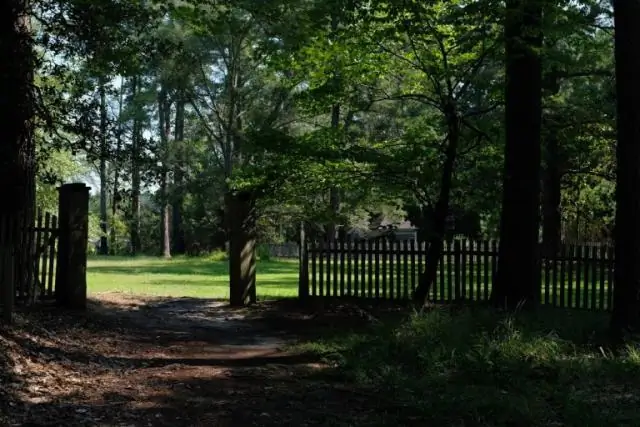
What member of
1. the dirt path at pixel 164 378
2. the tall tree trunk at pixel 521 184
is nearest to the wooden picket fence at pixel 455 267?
the tall tree trunk at pixel 521 184

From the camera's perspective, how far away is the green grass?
5691 millimetres

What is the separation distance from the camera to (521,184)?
11.5 metres

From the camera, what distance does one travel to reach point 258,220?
1563 centimetres

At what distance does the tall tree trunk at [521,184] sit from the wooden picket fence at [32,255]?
807cm

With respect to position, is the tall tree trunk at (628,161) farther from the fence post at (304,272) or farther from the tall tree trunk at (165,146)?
the tall tree trunk at (165,146)

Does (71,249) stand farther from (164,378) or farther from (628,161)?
(628,161)

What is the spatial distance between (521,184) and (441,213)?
7.44ft

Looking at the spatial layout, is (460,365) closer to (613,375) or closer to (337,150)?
(613,375)

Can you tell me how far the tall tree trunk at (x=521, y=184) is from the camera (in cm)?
1130

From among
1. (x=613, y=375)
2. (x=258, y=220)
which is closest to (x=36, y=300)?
(x=258, y=220)

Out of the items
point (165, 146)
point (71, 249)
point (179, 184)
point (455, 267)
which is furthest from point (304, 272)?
point (179, 184)

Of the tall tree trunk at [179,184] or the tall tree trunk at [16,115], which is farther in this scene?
the tall tree trunk at [179,184]

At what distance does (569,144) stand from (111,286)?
45.8ft

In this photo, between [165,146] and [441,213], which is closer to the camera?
[441,213]
